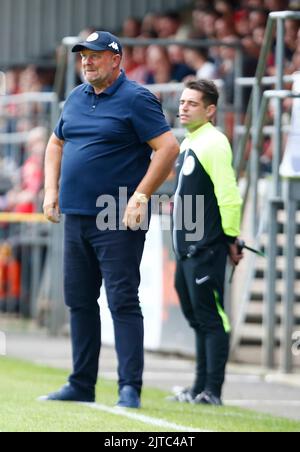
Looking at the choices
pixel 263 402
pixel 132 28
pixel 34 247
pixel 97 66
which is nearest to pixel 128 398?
pixel 263 402

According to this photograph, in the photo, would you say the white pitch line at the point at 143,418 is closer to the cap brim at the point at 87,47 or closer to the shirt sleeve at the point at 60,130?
the shirt sleeve at the point at 60,130

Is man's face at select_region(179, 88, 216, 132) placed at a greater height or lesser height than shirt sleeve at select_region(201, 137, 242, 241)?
greater

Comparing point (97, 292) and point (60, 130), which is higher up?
point (60, 130)

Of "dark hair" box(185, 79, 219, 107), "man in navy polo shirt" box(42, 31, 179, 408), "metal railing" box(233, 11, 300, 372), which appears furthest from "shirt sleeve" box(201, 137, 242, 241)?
"metal railing" box(233, 11, 300, 372)

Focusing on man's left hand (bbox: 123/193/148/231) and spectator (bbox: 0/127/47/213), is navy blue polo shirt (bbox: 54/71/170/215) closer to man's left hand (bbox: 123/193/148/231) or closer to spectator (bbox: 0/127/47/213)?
man's left hand (bbox: 123/193/148/231)

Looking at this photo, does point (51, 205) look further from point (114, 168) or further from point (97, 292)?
point (97, 292)

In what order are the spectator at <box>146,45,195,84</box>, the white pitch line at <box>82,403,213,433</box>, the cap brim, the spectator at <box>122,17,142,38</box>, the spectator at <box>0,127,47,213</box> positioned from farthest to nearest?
the spectator at <box>122,17,142,38</box> → the spectator at <box>0,127,47,213</box> → the spectator at <box>146,45,195,84</box> → the cap brim → the white pitch line at <box>82,403,213,433</box>

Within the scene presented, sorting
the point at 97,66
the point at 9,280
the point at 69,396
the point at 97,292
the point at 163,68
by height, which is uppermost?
the point at 97,66

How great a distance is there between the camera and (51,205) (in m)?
8.41

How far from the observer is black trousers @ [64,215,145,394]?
27.0 ft

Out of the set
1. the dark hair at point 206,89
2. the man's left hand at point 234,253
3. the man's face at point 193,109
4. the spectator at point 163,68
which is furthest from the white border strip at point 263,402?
the spectator at point 163,68

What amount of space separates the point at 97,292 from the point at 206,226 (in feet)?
3.49

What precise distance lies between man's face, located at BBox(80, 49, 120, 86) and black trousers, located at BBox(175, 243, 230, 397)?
1.53 metres
